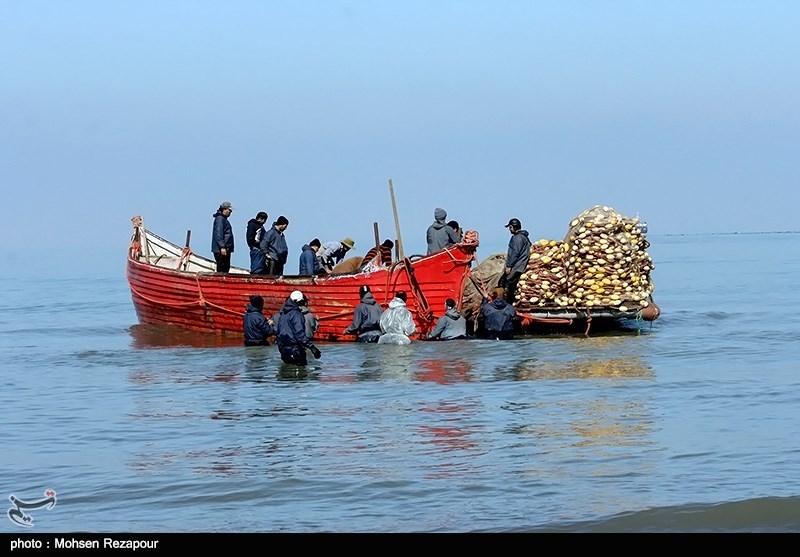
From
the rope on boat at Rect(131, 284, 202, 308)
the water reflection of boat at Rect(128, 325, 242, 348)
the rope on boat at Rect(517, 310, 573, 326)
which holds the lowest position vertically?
the water reflection of boat at Rect(128, 325, 242, 348)

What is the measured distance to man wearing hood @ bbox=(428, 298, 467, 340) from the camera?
69.9 ft

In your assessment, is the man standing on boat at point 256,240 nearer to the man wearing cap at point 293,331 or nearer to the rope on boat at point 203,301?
the rope on boat at point 203,301

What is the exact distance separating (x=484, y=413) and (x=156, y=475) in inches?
184

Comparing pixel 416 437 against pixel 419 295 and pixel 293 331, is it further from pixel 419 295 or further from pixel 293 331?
pixel 419 295

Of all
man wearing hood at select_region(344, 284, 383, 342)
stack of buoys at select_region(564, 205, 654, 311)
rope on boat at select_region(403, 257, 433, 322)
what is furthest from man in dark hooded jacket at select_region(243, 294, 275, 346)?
stack of buoys at select_region(564, 205, 654, 311)

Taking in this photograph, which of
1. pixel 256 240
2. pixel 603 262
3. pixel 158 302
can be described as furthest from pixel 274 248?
pixel 603 262

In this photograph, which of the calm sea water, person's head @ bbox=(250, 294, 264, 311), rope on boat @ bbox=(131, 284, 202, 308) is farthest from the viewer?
rope on boat @ bbox=(131, 284, 202, 308)

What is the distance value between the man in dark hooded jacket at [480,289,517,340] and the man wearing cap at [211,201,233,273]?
550cm

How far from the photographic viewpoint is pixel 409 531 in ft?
32.5

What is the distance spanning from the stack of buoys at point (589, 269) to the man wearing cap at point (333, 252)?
4.13 metres

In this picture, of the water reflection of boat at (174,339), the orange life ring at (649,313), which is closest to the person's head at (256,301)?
the water reflection of boat at (174,339)

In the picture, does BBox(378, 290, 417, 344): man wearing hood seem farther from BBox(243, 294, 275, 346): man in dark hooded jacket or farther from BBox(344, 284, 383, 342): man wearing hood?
BBox(243, 294, 275, 346): man in dark hooded jacket

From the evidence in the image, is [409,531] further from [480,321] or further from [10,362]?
[10,362]
